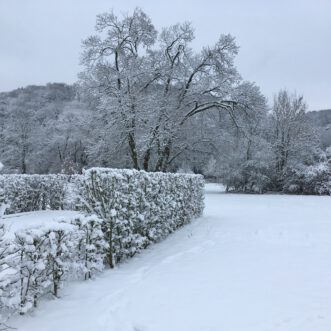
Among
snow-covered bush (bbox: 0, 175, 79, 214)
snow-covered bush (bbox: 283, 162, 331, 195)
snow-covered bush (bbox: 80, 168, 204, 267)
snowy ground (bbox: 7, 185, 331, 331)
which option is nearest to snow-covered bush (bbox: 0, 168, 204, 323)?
snow-covered bush (bbox: 80, 168, 204, 267)

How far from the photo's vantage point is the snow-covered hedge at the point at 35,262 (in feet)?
10.8

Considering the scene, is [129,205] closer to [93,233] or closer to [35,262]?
[93,233]

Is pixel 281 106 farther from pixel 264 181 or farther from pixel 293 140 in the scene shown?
pixel 264 181

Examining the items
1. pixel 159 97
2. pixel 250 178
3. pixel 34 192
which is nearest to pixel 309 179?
pixel 250 178

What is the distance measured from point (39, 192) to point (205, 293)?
10.3 m

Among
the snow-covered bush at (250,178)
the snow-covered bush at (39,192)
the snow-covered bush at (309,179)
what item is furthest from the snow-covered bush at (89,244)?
the snow-covered bush at (309,179)

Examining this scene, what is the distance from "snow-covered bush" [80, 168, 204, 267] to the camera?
17.5ft

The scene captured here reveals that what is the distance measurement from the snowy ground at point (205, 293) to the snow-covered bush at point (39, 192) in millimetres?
6948

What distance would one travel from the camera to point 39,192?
1295 centimetres

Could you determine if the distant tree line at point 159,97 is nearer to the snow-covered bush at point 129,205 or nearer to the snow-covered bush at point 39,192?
the snow-covered bush at point 39,192

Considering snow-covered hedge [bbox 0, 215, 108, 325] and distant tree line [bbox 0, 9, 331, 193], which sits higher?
distant tree line [bbox 0, 9, 331, 193]

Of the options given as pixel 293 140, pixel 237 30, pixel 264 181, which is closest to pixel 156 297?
pixel 237 30

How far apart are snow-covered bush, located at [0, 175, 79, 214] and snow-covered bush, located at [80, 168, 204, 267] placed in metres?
5.57

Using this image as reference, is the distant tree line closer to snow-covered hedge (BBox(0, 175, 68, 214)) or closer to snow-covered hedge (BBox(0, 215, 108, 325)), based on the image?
snow-covered hedge (BBox(0, 175, 68, 214))
